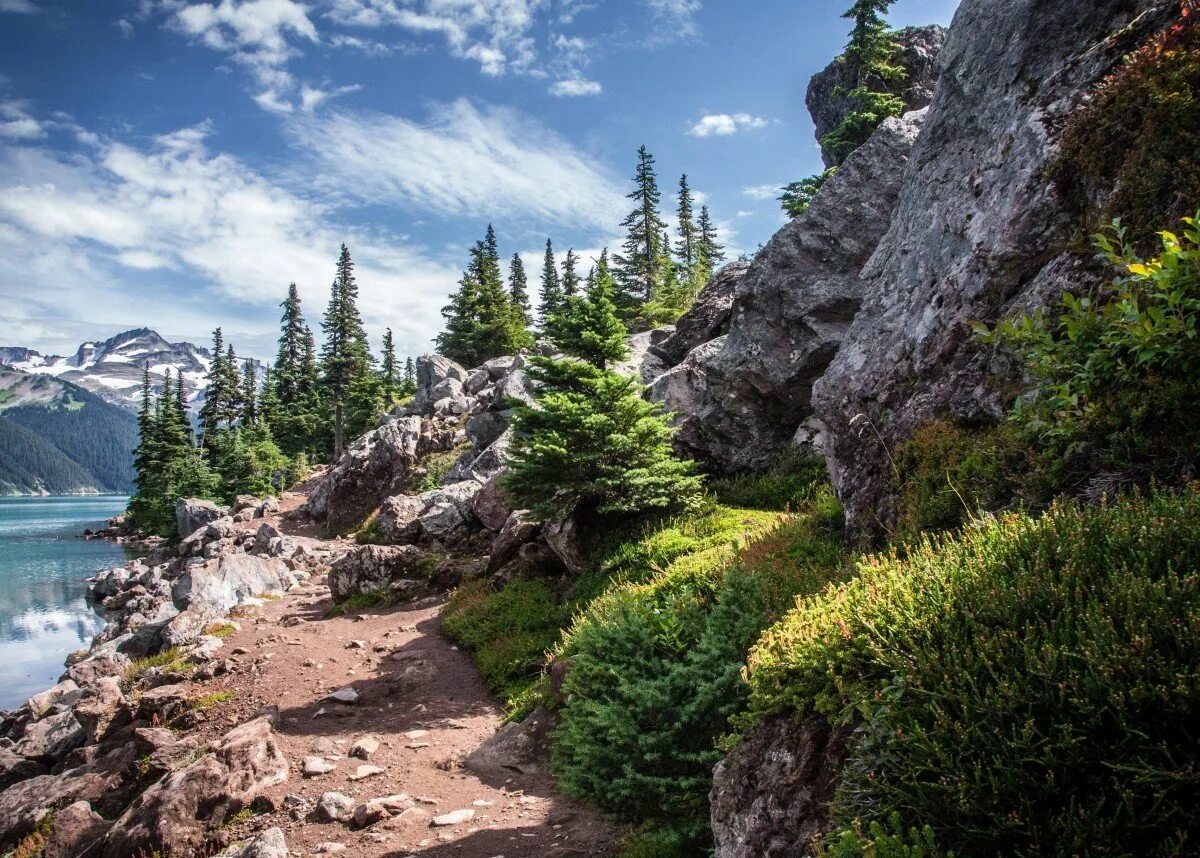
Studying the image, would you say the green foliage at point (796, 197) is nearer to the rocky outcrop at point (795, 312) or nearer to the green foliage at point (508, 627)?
the rocky outcrop at point (795, 312)

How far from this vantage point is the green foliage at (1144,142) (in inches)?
231

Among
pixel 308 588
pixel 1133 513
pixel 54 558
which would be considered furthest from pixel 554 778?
pixel 54 558

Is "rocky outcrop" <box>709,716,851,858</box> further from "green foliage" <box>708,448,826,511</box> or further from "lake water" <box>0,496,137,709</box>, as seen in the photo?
"lake water" <box>0,496,137,709</box>

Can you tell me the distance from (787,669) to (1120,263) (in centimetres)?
415

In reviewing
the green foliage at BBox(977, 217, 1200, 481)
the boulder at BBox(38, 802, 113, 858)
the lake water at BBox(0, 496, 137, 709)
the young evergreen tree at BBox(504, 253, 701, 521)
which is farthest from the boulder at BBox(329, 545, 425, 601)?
the green foliage at BBox(977, 217, 1200, 481)

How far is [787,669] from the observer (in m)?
4.63

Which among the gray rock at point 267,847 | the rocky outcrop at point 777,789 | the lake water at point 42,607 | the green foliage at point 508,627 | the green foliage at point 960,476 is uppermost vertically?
the green foliage at point 960,476

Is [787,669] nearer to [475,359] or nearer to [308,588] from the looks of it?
[308,588]

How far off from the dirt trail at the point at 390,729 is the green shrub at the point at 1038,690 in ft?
14.7

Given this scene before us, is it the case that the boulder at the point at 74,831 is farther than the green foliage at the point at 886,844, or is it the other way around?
the boulder at the point at 74,831

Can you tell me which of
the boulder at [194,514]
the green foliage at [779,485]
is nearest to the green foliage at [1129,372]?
the green foliage at [779,485]

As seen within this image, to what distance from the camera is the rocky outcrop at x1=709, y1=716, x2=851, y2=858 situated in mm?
3910

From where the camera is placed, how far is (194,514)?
154ft

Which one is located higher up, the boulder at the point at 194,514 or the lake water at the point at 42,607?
the boulder at the point at 194,514
